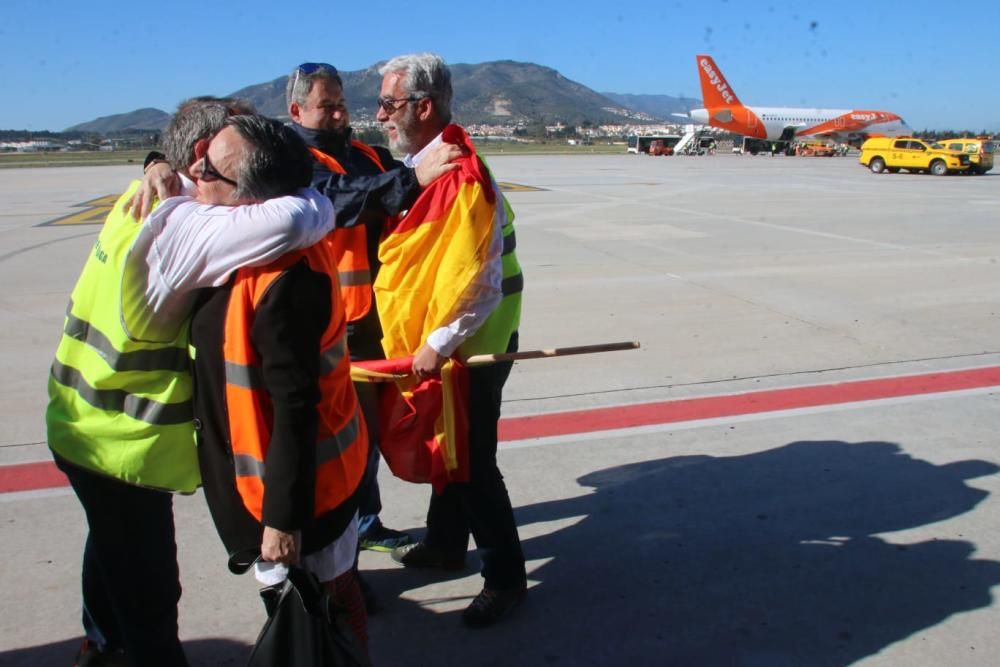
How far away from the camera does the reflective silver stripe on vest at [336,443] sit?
196 centimetres

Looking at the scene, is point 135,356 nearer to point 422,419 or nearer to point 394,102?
point 422,419

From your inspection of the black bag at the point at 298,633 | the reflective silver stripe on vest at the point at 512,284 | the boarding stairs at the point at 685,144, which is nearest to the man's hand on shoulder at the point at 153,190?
the black bag at the point at 298,633

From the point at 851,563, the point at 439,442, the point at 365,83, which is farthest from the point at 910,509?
the point at 365,83

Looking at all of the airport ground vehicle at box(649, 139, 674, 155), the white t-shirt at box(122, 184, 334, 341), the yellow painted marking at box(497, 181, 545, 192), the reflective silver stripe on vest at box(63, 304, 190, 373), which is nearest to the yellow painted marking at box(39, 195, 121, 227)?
the yellow painted marking at box(497, 181, 545, 192)

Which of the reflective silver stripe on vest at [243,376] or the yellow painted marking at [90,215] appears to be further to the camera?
the yellow painted marking at [90,215]

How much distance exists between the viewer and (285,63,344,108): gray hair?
285 cm

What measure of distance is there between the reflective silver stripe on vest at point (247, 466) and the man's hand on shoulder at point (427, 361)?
0.85m

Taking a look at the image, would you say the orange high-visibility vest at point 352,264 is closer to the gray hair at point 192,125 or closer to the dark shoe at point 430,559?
the gray hair at point 192,125

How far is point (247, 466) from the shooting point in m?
1.89

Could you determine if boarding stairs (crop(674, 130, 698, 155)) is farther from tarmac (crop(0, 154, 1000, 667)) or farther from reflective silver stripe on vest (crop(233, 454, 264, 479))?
reflective silver stripe on vest (crop(233, 454, 264, 479))

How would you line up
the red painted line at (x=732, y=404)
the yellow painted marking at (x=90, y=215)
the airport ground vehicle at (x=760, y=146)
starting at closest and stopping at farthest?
the red painted line at (x=732, y=404), the yellow painted marking at (x=90, y=215), the airport ground vehicle at (x=760, y=146)

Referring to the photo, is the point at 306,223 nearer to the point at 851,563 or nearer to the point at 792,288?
the point at 851,563

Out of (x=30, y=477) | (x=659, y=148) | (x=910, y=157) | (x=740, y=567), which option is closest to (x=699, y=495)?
(x=740, y=567)

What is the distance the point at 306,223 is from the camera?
1787 millimetres
